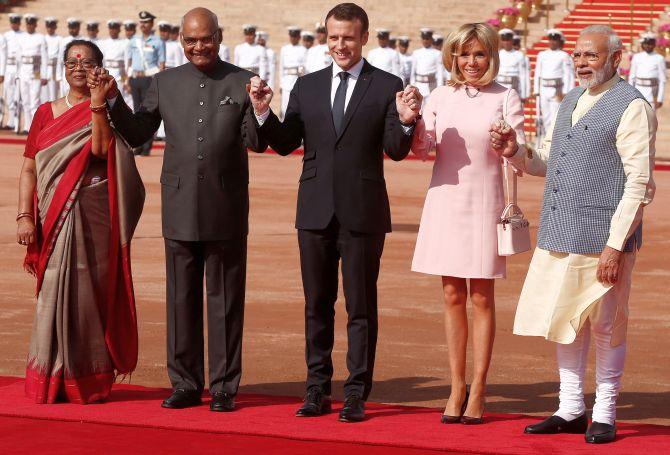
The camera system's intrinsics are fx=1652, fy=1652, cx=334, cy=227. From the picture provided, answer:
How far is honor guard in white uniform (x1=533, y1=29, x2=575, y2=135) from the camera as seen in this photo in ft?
86.2

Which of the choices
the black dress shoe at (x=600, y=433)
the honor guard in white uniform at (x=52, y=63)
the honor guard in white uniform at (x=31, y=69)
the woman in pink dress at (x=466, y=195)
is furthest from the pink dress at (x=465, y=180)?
the honor guard in white uniform at (x=52, y=63)

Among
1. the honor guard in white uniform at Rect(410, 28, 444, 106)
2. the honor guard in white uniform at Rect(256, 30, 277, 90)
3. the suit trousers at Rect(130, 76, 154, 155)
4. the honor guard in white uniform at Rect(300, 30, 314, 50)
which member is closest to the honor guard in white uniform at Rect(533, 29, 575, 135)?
the honor guard in white uniform at Rect(410, 28, 444, 106)

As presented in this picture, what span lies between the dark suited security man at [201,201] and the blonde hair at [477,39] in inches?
37.6

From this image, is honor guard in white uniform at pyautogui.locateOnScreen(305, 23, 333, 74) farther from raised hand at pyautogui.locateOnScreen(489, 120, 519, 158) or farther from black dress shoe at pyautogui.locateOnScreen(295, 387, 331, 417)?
raised hand at pyautogui.locateOnScreen(489, 120, 519, 158)

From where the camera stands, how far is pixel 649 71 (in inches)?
1024

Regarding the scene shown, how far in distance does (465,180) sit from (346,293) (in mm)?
735

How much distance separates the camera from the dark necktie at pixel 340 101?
7.27 m

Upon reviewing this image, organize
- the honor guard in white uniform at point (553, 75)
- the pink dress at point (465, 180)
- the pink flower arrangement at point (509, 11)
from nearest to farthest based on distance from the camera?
the pink dress at point (465, 180) < the honor guard in white uniform at point (553, 75) < the pink flower arrangement at point (509, 11)

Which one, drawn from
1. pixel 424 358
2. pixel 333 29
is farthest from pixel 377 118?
pixel 424 358

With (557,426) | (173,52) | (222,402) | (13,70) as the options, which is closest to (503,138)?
(557,426)

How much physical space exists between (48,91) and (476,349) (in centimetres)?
2312

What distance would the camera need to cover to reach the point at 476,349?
7.23 meters

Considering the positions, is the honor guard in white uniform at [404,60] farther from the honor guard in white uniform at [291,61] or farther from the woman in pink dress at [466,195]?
the woman in pink dress at [466,195]

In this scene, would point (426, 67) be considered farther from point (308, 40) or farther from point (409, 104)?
point (409, 104)
